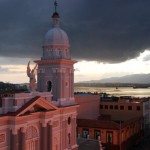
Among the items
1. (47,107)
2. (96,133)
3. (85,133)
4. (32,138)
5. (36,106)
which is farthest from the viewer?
(85,133)

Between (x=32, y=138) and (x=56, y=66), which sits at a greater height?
(x=56, y=66)

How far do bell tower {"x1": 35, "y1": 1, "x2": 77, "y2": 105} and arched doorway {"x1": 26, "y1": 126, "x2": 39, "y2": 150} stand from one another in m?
5.02

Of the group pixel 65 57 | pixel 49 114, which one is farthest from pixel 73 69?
pixel 49 114

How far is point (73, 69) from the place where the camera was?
35.1m

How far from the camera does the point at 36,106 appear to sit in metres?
29.1

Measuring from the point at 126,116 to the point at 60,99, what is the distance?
28437 mm

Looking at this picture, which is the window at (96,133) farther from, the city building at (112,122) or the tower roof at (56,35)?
the tower roof at (56,35)

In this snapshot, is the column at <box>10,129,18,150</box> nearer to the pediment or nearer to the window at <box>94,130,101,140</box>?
the pediment

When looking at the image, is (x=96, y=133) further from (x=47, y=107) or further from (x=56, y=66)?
(x=47, y=107)

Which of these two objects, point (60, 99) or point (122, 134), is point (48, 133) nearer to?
point (60, 99)

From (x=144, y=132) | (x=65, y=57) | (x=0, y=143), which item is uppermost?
(x=65, y=57)

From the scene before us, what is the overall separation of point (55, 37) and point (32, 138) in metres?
10.8

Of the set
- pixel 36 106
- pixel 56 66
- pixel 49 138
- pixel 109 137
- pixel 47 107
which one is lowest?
pixel 109 137

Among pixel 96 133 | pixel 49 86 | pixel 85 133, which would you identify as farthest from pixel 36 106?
pixel 85 133
